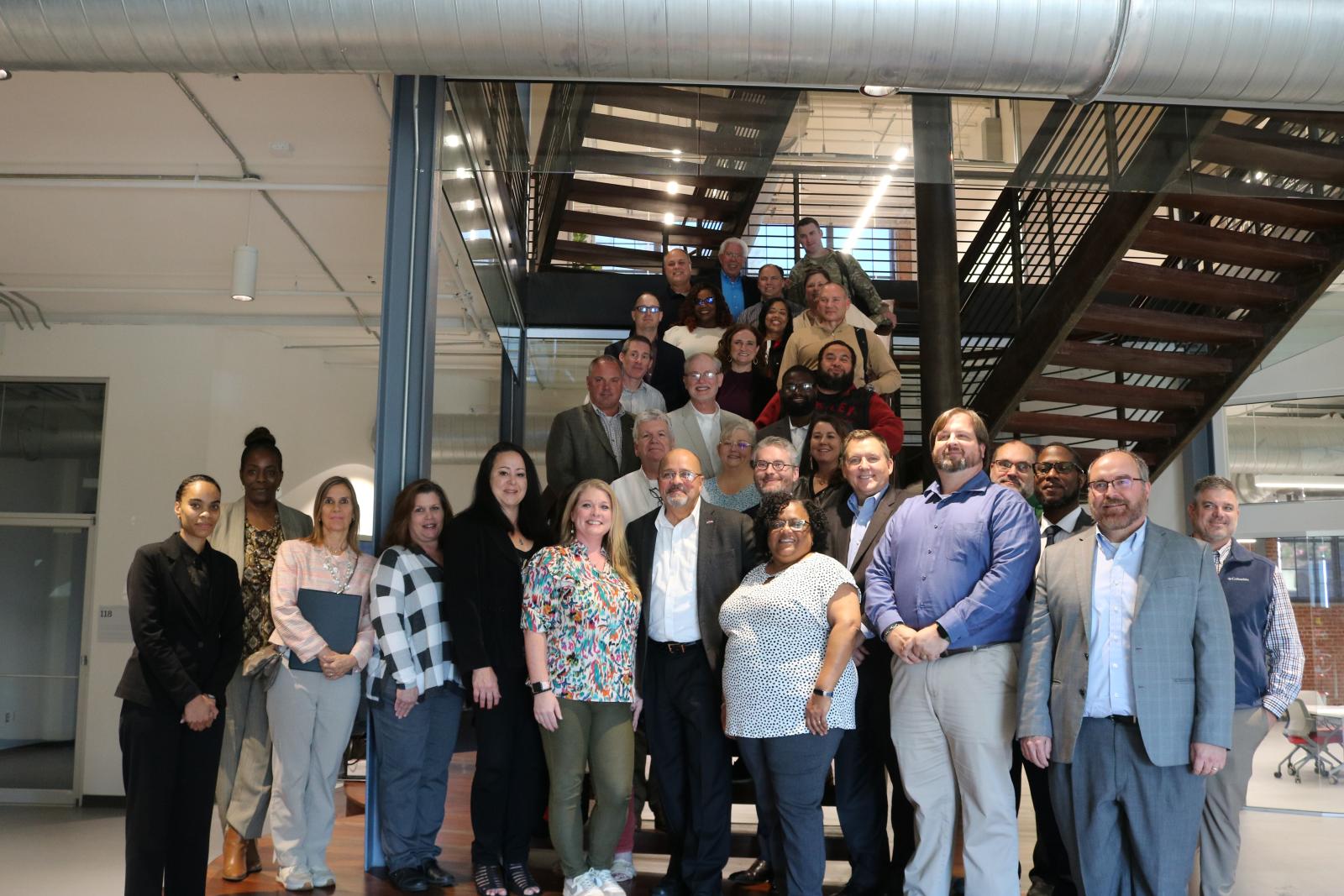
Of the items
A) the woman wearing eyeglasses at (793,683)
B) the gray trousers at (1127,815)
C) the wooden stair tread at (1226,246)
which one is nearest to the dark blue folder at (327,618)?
the woman wearing eyeglasses at (793,683)

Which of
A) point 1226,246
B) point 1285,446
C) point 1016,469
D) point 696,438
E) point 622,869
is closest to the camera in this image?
point 622,869

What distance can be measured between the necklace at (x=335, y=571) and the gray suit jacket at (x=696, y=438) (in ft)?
4.99

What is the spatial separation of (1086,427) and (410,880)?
526 cm

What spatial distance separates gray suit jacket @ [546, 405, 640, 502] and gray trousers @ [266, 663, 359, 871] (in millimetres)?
1385

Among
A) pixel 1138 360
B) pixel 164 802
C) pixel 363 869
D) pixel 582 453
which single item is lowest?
pixel 363 869

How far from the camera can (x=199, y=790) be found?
149 inches

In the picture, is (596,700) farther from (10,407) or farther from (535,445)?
(10,407)

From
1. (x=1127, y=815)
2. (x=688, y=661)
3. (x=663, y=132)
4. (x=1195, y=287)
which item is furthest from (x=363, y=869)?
(x=1195, y=287)

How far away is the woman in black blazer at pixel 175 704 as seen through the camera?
12.1 ft

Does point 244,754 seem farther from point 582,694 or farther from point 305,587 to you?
point 582,694

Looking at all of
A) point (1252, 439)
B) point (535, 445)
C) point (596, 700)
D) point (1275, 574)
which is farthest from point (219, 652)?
point (1252, 439)

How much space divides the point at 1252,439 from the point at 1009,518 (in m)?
7.24

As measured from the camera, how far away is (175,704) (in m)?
3.74

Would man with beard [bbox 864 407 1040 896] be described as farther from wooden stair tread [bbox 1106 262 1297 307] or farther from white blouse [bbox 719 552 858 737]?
wooden stair tread [bbox 1106 262 1297 307]
